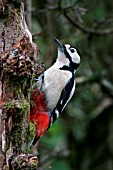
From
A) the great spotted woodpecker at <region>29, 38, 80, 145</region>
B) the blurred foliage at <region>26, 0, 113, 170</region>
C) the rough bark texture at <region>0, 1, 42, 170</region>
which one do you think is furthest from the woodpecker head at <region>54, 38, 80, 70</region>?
the rough bark texture at <region>0, 1, 42, 170</region>

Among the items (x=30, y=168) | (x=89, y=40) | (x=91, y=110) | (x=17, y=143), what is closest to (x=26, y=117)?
(x=17, y=143)

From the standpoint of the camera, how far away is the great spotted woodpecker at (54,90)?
464 centimetres

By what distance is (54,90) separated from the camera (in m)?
4.88

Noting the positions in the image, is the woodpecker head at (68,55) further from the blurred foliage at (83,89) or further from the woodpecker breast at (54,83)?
the blurred foliage at (83,89)

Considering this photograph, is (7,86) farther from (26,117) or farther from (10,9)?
(10,9)

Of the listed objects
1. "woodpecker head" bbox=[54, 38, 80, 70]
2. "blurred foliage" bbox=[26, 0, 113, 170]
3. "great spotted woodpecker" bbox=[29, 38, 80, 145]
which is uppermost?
"woodpecker head" bbox=[54, 38, 80, 70]

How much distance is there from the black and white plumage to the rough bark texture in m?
1.39

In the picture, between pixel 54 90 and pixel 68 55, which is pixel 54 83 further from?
pixel 68 55

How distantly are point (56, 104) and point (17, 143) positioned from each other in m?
1.62

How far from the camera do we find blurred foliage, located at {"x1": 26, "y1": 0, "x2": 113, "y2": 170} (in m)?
6.90

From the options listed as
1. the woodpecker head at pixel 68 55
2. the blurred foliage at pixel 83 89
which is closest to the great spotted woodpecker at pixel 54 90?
the woodpecker head at pixel 68 55

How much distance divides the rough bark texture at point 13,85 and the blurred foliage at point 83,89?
81.7 inches

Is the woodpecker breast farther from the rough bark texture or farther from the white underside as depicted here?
the rough bark texture

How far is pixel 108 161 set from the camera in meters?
9.36
